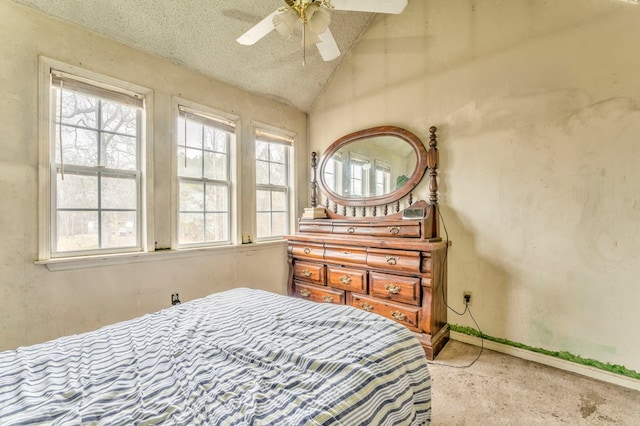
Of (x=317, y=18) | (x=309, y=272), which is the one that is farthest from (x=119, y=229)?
(x=317, y=18)

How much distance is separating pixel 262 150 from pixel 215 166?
26.8 inches

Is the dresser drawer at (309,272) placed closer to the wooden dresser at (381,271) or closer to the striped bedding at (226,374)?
the wooden dresser at (381,271)

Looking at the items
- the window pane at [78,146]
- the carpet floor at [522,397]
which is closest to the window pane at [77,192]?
the window pane at [78,146]

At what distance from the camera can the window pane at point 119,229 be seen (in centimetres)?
230

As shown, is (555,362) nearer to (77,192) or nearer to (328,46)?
(328,46)

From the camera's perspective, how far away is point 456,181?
8.87 feet

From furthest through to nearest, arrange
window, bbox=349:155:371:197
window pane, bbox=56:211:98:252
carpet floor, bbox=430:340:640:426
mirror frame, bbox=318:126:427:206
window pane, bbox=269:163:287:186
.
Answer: window pane, bbox=269:163:287:186 < window, bbox=349:155:371:197 < mirror frame, bbox=318:126:427:206 < window pane, bbox=56:211:98:252 < carpet floor, bbox=430:340:640:426

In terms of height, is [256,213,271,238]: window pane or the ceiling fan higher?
the ceiling fan

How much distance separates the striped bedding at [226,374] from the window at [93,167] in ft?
4.03

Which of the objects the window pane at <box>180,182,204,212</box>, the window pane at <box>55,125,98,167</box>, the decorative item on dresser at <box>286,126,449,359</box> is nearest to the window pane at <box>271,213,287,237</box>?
the decorative item on dresser at <box>286,126,449,359</box>

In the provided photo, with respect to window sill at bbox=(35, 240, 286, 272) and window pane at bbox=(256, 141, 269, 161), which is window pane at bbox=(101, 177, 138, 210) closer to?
window sill at bbox=(35, 240, 286, 272)

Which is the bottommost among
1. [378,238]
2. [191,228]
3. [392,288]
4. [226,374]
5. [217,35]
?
[392,288]

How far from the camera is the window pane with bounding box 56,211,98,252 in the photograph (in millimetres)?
2084

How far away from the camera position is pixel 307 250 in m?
3.15
